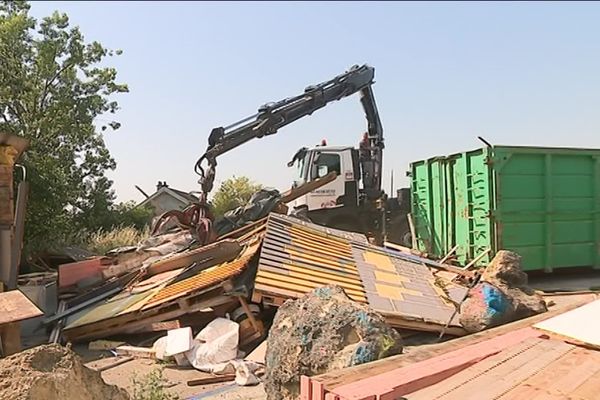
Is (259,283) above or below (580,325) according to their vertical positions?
below

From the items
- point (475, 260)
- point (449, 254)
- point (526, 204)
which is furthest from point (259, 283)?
point (526, 204)

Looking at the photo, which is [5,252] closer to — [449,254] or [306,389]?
[306,389]

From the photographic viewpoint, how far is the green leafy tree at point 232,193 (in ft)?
83.9

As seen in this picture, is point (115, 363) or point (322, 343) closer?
point (322, 343)

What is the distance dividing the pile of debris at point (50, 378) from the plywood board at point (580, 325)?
3.17 metres

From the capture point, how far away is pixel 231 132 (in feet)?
41.9

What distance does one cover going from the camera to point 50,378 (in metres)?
3.15

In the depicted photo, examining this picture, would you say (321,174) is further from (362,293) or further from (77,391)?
(77,391)

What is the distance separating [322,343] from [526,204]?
6945 mm

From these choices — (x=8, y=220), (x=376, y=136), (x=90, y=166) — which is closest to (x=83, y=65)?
(x=90, y=166)

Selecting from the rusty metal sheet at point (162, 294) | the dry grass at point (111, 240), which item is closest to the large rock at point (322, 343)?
the rusty metal sheet at point (162, 294)

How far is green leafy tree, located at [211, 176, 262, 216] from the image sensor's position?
25.6 metres

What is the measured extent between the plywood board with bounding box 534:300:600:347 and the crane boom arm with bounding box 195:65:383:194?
9.35m

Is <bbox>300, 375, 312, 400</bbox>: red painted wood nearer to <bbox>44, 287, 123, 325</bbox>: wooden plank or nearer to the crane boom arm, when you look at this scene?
<bbox>44, 287, 123, 325</bbox>: wooden plank
